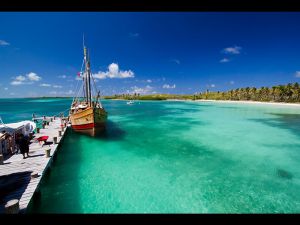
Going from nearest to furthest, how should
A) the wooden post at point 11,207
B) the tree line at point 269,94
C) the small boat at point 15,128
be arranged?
1. the wooden post at point 11,207
2. the small boat at point 15,128
3. the tree line at point 269,94

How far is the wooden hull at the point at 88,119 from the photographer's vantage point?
63.8 feet

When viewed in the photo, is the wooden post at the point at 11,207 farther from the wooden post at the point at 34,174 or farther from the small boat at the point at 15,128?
the small boat at the point at 15,128

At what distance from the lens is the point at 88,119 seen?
19.8 m

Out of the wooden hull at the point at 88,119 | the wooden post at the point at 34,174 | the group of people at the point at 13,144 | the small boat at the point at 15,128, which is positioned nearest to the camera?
the wooden post at the point at 34,174

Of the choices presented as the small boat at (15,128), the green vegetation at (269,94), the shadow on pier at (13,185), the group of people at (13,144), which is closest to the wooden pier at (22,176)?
the shadow on pier at (13,185)

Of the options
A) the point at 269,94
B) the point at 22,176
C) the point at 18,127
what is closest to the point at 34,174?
the point at 22,176

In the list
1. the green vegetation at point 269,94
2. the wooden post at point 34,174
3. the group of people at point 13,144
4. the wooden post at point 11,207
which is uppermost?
the green vegetation at point 269,94

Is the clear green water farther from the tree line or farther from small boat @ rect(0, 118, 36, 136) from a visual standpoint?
the tree line

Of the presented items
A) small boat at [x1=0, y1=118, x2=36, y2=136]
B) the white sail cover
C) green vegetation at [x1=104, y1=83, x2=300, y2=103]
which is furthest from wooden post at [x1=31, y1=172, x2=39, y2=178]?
green vegetation at [x1=104, y1=83, x2=300, y2=103]

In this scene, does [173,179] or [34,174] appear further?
[173,179]

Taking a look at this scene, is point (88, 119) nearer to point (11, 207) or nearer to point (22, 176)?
point (22, 176)

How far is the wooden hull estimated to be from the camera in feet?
63.8
